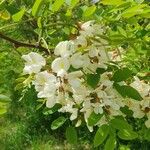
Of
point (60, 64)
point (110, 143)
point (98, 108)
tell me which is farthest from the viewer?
point (110, 143)

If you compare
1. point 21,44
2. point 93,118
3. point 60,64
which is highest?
point 60,64

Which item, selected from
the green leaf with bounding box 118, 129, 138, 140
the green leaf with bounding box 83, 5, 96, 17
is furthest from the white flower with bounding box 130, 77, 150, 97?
the green leaf with bounding box 83, 5, 96, 17

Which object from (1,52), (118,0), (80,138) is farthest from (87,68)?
(80,138)

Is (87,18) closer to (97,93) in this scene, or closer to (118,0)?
(118,0)

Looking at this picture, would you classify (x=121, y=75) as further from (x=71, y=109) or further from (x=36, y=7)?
(x=36, y=7)

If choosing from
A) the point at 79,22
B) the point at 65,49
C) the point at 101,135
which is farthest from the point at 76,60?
the point at 101,135

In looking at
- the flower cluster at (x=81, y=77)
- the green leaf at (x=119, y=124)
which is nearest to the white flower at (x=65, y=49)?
the flower cluster at (x=81, y=77)

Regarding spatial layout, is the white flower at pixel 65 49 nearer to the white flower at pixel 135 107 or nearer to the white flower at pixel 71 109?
the white flower at pixel 71 109
